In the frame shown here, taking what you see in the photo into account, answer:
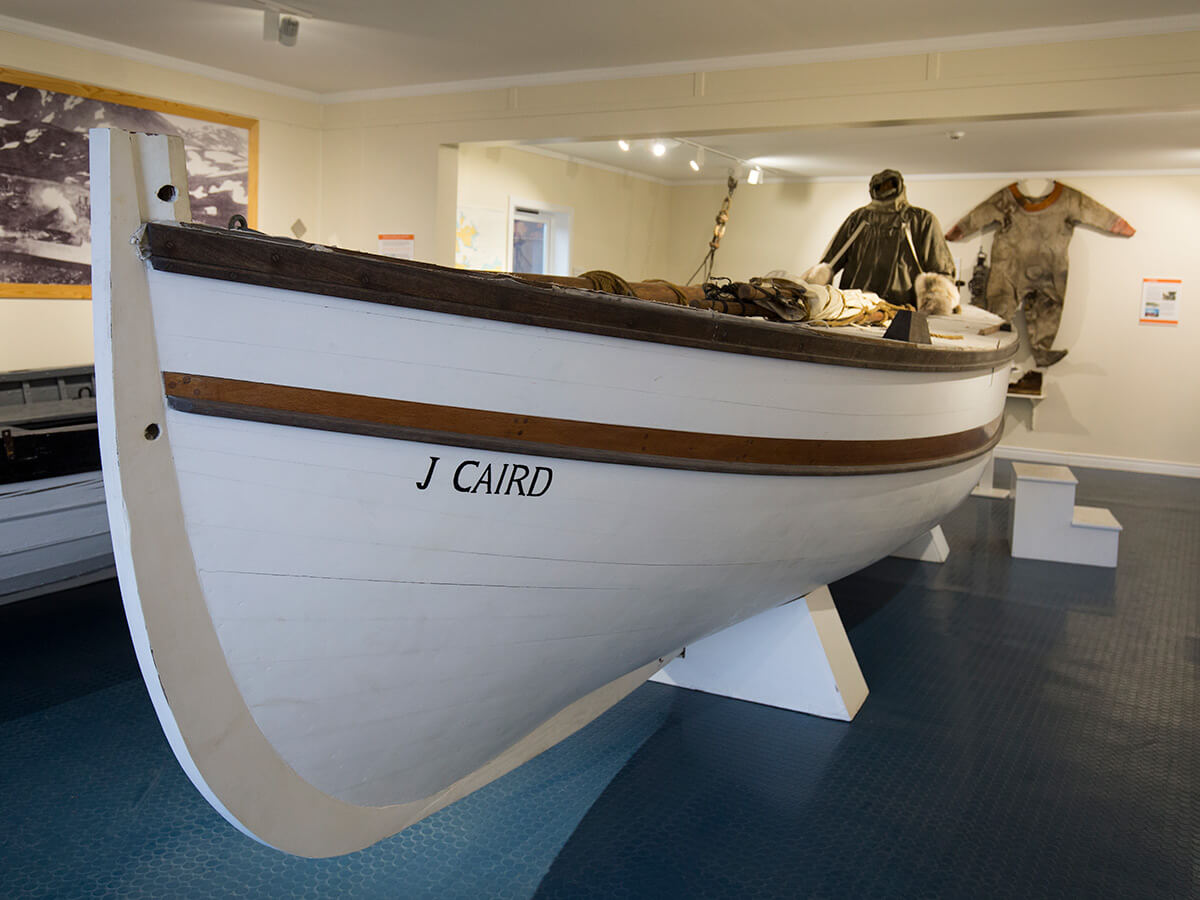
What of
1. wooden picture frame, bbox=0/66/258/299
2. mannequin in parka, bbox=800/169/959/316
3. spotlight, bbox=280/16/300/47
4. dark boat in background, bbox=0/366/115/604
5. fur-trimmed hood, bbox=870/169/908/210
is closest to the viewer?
dark boat in background, bbox=0/366/115/604

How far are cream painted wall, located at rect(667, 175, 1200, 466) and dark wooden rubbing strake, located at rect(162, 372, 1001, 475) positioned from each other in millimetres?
7308

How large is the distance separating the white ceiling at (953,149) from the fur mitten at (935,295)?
200cm

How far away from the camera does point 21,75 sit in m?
5.51

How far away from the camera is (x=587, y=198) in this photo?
930 cm

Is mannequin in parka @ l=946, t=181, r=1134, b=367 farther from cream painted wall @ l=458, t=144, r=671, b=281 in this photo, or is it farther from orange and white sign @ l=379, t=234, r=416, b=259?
orange and white sign @ l=379, t=234, r=416, b=259

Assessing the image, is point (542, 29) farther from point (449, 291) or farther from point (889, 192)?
point (449, 291)

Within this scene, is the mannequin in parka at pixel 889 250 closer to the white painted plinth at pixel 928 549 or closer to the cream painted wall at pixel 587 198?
the white painted plinth at pixel 928 549

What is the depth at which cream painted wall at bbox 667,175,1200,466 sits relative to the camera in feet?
26.1

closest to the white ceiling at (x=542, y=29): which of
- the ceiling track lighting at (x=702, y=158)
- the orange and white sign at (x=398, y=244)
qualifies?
the orange and white sign at (x=398, y=244)

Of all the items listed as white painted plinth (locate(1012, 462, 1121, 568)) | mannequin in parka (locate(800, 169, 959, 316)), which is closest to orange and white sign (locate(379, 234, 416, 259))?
mannequin in parka (locate(800, 169, 959, 316))

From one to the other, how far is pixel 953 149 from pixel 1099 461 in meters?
3.16

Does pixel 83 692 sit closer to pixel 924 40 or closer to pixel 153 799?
pixel 153 799

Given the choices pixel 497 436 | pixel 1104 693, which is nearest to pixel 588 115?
pixel 1104 693

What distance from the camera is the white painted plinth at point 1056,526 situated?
4598mm
